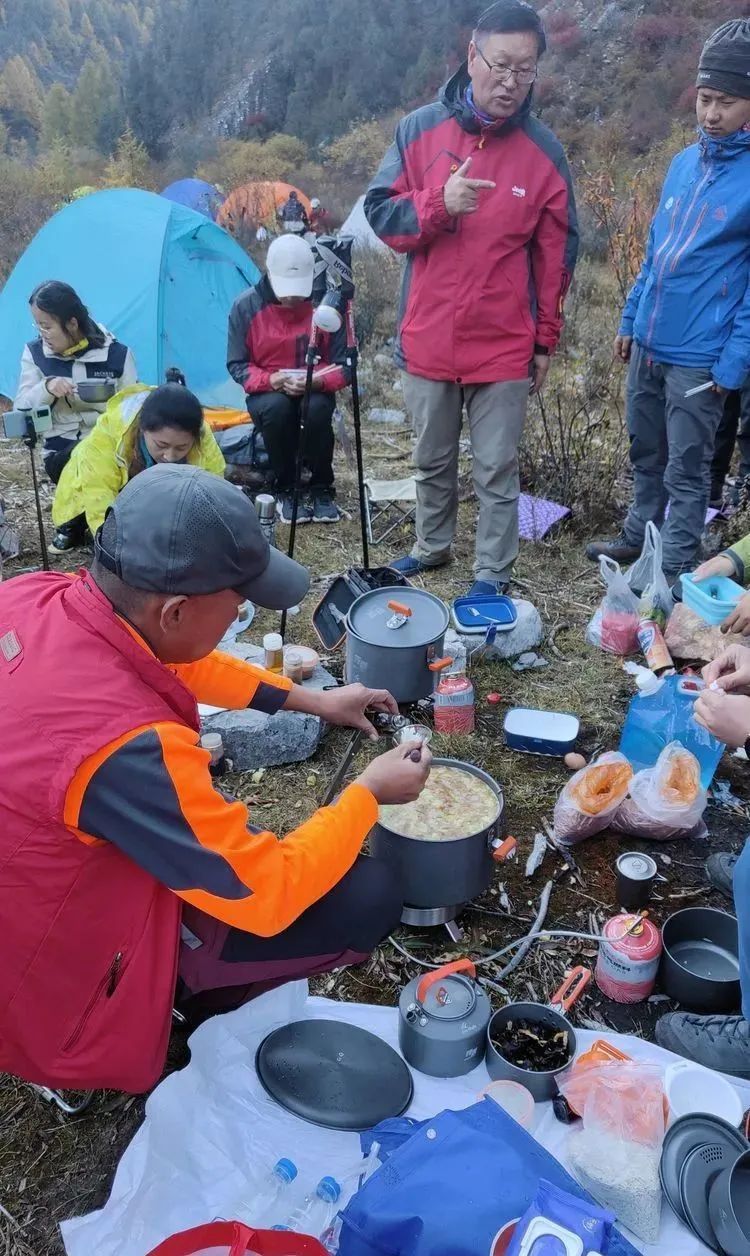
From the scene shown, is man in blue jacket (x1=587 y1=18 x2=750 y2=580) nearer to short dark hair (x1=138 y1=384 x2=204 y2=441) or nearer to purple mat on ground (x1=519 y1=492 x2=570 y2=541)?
purple mat on ground (x1=519 y1=492 x2=570 y2=541)

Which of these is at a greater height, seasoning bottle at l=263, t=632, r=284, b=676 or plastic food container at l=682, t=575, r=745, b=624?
plastic food container at l=682, t=575, r=745, b=624

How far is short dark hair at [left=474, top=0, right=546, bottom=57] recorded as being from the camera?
320 cm

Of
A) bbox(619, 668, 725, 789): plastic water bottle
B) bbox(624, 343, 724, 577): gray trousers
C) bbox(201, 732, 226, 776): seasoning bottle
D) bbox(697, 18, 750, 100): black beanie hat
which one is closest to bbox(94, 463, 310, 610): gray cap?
bbox(201, 732, 226, 776): seasoning bottle

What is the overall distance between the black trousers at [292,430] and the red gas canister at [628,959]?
3.71 m

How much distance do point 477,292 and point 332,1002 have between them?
293 cm

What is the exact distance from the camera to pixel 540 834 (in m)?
2.71

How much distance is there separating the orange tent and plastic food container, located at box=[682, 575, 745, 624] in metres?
A: 11.8

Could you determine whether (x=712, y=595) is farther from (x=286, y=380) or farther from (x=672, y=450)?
(x=286, y=380)

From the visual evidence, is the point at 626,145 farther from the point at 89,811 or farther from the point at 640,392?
the point at 89,811

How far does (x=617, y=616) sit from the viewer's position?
3.61 meters

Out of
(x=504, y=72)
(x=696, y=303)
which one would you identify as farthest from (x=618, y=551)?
(x=504, y=72)

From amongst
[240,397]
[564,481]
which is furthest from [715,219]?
[240,397]

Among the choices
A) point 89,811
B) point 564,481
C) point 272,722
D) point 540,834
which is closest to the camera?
point 89,811

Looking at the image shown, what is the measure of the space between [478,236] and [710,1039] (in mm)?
3141
